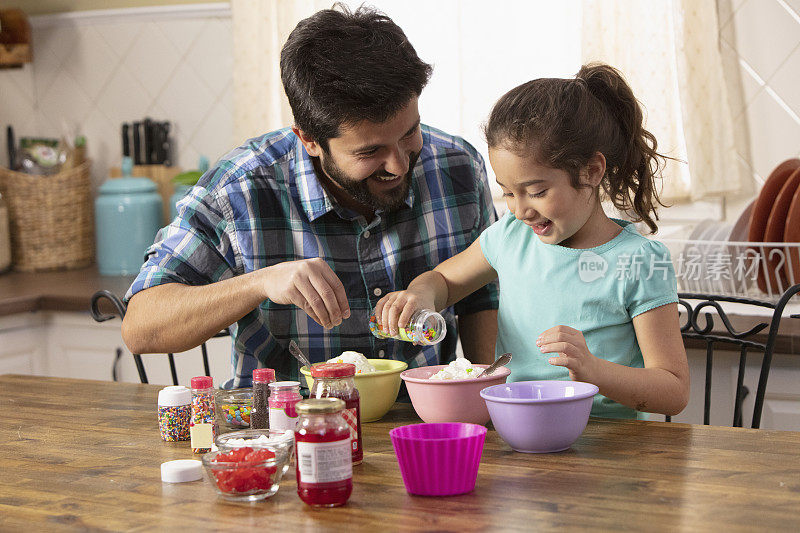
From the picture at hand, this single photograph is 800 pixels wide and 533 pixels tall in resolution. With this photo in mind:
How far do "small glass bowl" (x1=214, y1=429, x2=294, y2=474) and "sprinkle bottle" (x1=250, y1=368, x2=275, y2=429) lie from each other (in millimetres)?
138

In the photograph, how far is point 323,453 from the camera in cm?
104

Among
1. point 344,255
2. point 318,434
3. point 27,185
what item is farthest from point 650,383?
point 27,185

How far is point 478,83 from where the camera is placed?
2.94m

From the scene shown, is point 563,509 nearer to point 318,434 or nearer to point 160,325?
point 318,434

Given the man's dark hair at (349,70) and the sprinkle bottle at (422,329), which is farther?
the man's dark hair at (349,70)

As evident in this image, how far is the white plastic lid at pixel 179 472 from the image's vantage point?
1.19 metres

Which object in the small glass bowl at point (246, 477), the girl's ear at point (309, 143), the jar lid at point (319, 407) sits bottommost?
the small glass bowl at point (246, 477)

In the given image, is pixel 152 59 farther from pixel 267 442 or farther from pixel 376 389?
pixel 267 442

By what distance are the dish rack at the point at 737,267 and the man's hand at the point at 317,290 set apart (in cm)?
101

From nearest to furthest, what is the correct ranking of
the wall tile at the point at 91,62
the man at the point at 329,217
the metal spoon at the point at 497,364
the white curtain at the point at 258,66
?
the metal spoon at the point at 497,364, the man at the point at 329,217, the white curtain at the point at 258,66, the wall tile at the point at 91,62

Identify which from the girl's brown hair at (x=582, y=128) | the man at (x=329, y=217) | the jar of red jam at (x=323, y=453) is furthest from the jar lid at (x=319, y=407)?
the girl's brown hair at (x=582, y=128)

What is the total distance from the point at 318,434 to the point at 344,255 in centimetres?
80

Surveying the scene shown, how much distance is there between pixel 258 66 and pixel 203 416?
202cm

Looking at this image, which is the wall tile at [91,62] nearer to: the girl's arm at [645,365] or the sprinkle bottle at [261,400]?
the sprinkle bottle at [261,400]
